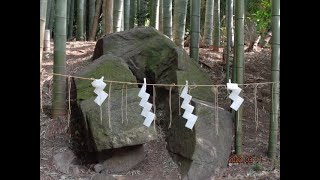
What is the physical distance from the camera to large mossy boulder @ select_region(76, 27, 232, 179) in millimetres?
4262

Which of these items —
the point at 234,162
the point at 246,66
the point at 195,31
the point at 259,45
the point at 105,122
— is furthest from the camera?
the point at 259,45

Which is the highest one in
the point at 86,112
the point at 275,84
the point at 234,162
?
the point at 275,84

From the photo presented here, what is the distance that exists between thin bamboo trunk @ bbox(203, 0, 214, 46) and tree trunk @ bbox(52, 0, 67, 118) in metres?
3.95

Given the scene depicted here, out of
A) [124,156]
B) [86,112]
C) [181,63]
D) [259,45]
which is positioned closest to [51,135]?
[86,112]

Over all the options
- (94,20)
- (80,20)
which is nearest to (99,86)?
(80,20)

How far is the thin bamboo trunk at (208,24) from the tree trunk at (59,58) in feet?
12.9

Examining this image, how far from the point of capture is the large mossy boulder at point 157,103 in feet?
14.0

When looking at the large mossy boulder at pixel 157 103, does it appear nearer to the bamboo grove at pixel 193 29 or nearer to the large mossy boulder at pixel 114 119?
the large mossy boulder at pixel 114 119

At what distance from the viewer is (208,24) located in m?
8.16

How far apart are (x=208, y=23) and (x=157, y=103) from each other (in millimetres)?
Result: 3501

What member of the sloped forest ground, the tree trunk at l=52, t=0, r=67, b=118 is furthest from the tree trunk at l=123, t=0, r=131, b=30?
the tree trunk at l=52, t=0, r=67, b=118

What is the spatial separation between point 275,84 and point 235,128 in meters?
0.83

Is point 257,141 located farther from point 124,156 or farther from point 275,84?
point 124,156

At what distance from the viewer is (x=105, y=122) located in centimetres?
424
